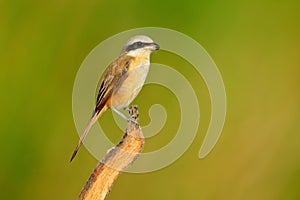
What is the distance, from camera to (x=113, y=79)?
1.78 meters

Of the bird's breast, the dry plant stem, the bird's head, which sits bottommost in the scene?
the dry plant stem

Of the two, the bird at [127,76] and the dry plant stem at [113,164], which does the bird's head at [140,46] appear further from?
the dry plant stem at [113,164]

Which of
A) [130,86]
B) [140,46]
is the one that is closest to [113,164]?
[130,86]

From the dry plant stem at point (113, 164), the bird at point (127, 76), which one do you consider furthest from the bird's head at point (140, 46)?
the dry plant stem at point (113, 164)

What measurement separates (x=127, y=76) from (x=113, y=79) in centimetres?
5

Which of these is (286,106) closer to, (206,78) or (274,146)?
(274,146)

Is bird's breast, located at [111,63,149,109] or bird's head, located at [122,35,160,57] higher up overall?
bird's head, located at [122,35,160,57]

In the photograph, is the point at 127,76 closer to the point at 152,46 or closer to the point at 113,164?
the point at 152,46

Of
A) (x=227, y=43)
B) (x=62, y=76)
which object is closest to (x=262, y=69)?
(x=227, y=43)

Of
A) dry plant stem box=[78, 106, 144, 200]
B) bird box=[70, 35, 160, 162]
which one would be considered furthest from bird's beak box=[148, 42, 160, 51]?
dry plant stem box=[78, 106, 144, 200]

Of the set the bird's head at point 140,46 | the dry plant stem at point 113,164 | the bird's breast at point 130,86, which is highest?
the bird's head at point 140,46

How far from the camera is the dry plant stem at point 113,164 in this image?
1754 millimetres

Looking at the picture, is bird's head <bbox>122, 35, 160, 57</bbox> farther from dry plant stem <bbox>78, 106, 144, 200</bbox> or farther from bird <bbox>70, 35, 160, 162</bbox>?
dry plant stem <bbox>78, 106, 144, 200</bbox>

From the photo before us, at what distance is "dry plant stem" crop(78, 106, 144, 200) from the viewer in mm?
1754
